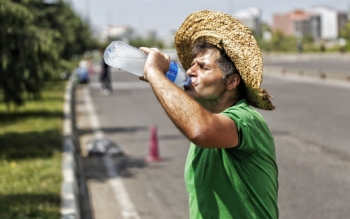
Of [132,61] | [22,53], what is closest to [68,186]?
[132,61]

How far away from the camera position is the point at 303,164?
10.7 m

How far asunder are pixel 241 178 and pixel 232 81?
0.38m

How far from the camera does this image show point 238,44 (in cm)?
275

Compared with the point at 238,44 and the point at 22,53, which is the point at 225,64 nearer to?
the point at 238,44

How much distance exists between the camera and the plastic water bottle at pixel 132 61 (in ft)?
8.96

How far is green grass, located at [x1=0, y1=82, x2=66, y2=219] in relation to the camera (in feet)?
23.9

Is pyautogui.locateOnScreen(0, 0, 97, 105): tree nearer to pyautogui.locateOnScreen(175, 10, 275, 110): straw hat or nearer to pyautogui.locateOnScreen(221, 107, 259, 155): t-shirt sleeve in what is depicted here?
pyautogui.locateOnScreen(175, 10, 275, 110): straw hat

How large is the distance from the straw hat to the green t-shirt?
0.08 metres

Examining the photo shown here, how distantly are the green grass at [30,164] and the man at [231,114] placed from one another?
4248mm

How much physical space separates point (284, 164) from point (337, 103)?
10142 mm

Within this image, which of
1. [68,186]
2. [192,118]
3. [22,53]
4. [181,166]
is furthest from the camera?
[22,53]

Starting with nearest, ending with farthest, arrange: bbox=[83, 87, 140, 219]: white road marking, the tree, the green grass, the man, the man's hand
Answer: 1. the man's hand
2. the man
3. the green grass
4. bbox=[83, 87, 140, 219]: white road marking
5. the tree

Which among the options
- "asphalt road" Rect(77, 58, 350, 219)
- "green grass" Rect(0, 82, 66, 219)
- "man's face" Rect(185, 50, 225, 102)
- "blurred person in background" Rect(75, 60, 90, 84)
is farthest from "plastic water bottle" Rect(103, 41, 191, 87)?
"blurred person in background" Rect(75, 60, 90, 84)

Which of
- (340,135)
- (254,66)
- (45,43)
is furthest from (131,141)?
(254,66)
